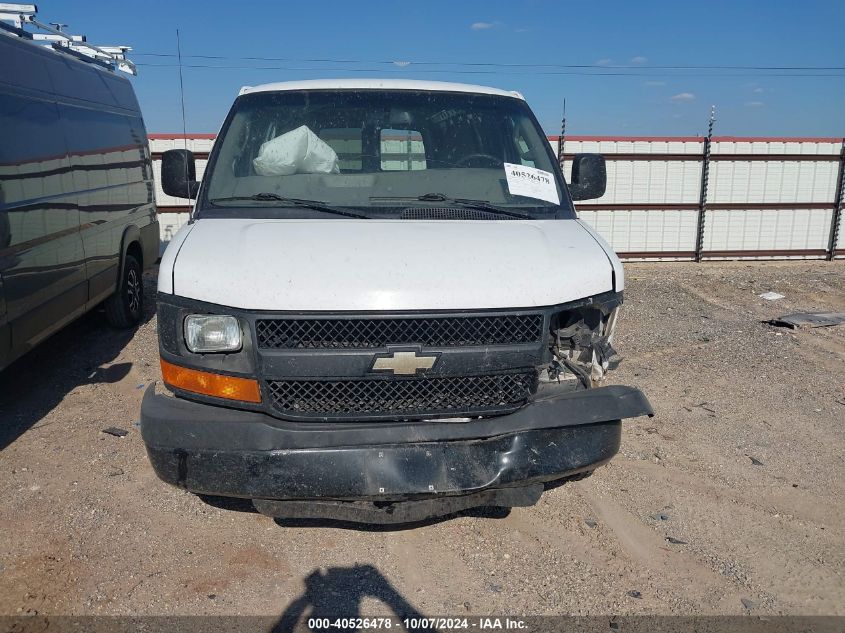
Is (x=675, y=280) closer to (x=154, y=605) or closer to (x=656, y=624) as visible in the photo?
(x=656, y=624)

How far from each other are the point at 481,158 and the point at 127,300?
5131mm

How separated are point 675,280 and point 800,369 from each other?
5297 mm

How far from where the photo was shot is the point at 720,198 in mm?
13172

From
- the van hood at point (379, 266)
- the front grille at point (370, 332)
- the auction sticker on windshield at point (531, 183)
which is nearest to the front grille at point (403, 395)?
the front grille at point (370, 332)

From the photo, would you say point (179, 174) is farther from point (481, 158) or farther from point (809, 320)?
point (809, 320)

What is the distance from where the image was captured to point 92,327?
798 centimetres

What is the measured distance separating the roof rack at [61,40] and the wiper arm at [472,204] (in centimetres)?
352

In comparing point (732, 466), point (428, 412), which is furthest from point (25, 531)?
point (732, 466)

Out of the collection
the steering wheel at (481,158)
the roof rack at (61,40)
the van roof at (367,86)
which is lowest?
the steering wheel at (481,158)

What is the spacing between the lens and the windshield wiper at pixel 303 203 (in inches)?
147

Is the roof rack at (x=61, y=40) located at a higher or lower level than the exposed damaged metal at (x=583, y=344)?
higher

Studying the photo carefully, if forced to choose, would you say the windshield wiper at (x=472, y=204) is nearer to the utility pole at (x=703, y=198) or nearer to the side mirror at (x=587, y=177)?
the side mirror at (x=587, y=177)

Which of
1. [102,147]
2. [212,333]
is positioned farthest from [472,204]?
[102,147]

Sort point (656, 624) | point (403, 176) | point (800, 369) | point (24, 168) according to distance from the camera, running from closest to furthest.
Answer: point (656, 624), point (403, 176), point (24, 168), point (800, 369)
